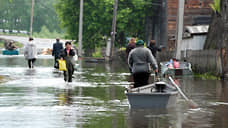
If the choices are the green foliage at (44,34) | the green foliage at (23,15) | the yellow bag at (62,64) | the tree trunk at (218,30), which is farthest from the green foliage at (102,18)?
the green foliage at (44,34)

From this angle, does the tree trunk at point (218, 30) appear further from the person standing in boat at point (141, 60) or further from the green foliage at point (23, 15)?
the green foliage at point (23, 15)

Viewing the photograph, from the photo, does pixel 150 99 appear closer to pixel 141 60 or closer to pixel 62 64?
pixel 141 60

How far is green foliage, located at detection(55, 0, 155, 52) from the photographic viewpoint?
55.4 metres

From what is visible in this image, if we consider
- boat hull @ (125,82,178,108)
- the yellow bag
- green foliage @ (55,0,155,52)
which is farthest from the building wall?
boat hull @ (125,82,178,108)

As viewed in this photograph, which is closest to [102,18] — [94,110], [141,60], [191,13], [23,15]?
[191,13]

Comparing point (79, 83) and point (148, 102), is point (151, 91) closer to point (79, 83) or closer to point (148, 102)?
point (148, 102)

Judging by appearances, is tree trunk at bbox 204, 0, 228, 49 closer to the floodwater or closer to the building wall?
the floodwater

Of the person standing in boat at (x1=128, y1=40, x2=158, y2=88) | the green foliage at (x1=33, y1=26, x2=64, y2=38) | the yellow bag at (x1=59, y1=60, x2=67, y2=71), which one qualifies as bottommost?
the green foliage at (x1=33, y1=26, x2=64, y2=38)

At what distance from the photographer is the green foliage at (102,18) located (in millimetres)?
55438

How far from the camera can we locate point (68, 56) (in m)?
22.3

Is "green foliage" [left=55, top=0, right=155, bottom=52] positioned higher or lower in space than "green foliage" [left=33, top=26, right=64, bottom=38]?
higher

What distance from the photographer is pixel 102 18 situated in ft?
186

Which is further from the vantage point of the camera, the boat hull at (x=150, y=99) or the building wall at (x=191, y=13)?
the building wall at (x=191, y=13)

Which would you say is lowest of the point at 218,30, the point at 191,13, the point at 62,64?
the point at 62,64
